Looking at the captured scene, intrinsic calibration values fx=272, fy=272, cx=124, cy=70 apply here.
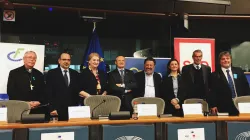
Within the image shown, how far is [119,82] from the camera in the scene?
11.3 ft

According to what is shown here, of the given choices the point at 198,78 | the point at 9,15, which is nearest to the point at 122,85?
the point at 198,78

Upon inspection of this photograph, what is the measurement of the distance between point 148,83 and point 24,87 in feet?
5.06

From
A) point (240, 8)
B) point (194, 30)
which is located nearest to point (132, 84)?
point (194, 30)

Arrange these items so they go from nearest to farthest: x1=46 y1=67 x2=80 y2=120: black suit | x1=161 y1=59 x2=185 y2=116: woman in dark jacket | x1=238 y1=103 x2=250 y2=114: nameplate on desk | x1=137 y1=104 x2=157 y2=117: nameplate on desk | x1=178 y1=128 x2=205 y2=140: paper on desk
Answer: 1. x1=178 y1=128 x2=205 y2=140: paper on desk
2. x1=137 y1=104 x2=157 y2=117: nameplate on desk
3. x1=238 y1=103 x2=250 y2=114: nameplate on desk
4. x1=46 y1=67 x2=80 y2=120: black suit
5. x1=161 y1=59 x2=185 y2=116: woman in dark jacket

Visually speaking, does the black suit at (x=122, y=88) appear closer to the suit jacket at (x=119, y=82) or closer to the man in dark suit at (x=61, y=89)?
the suit jacket at (x=119, y=82)

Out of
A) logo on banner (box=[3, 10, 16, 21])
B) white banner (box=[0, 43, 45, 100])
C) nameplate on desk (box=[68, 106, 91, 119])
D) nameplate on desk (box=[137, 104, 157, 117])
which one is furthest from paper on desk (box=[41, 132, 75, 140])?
logo on banner (box=[3, 10, 16, 21])

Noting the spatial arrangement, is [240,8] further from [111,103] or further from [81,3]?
[111,103]

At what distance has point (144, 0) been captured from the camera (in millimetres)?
4938

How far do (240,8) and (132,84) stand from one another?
311 centimetres

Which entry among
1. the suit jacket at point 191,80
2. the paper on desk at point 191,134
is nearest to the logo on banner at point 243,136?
the paper on desk at point 191,134

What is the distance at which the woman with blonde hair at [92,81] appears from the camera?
3248 mm

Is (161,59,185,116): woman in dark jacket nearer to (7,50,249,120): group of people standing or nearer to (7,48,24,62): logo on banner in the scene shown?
(7,50,249,120): group of people standing

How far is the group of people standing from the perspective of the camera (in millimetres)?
3176

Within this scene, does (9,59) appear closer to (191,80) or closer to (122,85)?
(122,85)
